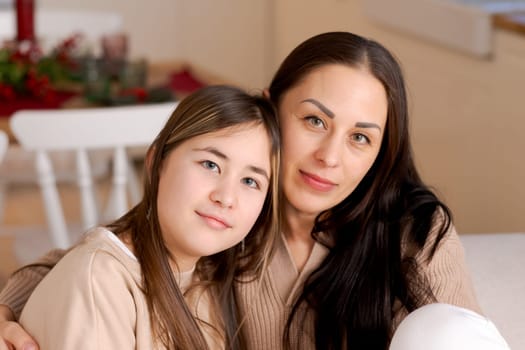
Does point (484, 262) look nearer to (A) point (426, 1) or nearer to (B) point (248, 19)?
(A) point (426, 1)

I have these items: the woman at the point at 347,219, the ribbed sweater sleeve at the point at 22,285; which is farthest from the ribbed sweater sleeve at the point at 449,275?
the ribbed sweater sleeve at the point at 22,285

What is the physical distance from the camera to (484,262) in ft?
6.77

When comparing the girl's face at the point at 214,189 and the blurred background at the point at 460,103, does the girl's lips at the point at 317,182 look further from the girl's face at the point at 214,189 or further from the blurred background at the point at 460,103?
the blurred background at the point at 460,103

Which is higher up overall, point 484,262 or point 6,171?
point 484,262

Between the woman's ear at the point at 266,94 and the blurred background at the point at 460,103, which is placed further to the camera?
the blurred background at the point at 460,103

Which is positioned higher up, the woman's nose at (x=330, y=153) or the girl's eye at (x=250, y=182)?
the woman's nose at (x=330, y=153)

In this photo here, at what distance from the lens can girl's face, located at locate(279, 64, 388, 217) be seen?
1.69 metres

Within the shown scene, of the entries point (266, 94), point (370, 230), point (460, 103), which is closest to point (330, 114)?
point (266, 94)

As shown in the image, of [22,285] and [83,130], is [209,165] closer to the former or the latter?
[22,285]

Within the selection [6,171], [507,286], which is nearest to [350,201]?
[507,286]

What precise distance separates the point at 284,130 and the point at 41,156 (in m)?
1.12

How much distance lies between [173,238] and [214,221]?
0.09 metres

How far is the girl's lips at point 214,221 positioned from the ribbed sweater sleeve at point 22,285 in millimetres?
401

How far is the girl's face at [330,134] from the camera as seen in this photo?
1.69 m
